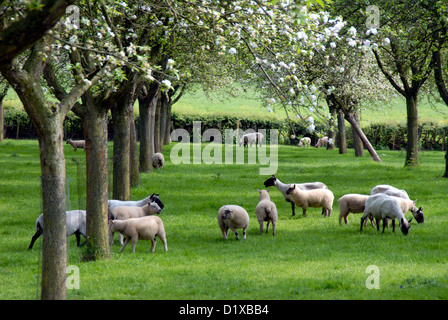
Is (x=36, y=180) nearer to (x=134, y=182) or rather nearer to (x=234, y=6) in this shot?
(x=134, y=182)

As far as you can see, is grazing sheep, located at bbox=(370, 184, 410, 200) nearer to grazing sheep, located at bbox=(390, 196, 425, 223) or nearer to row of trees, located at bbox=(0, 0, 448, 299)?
grazing sheep, located at bbox=(390, 196, 425, 223)

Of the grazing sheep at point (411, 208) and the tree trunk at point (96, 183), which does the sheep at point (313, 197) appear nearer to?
the grazing sheep at point (411, 208)

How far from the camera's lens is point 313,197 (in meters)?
17.7

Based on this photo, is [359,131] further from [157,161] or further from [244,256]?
[244,256]

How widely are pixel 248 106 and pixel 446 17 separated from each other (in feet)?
184

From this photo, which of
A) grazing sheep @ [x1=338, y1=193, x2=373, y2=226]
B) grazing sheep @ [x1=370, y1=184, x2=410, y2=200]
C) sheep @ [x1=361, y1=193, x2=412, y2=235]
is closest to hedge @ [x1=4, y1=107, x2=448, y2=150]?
grazing sheep @ [x1=370, y1=184, x2=410, y2=200]

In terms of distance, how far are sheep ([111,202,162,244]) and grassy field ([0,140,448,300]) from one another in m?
0.83

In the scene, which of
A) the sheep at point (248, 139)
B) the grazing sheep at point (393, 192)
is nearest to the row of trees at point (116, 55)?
the grazing sheep at point (393, 192)

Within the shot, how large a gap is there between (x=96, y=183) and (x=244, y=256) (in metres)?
3.64

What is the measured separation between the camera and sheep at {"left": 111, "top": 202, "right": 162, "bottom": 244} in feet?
47.4

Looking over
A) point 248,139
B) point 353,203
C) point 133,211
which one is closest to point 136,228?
point 133,211

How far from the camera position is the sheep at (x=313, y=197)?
17672mm
